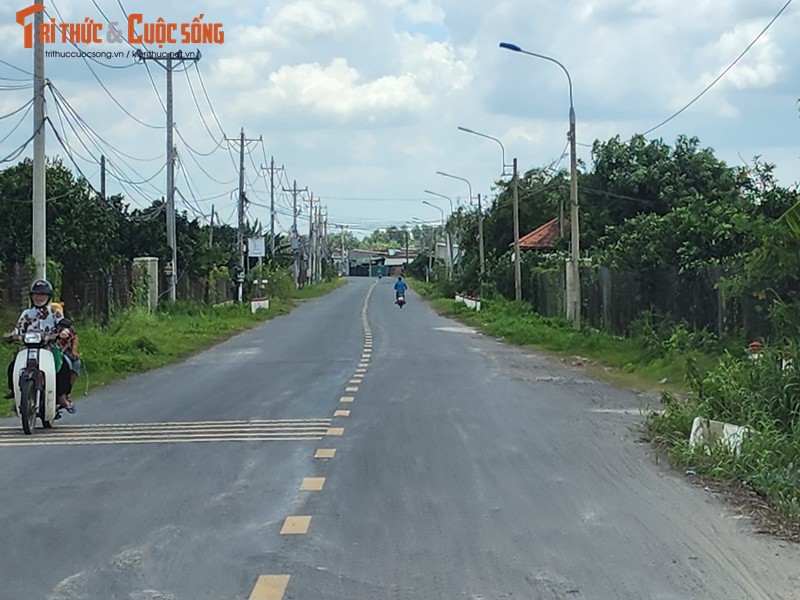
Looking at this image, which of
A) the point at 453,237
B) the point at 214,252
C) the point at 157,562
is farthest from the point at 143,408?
the point at 453,237

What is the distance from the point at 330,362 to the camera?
22391 millimetres

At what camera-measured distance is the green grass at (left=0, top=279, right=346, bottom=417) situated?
20.4 m

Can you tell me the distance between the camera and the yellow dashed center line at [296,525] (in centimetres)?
743

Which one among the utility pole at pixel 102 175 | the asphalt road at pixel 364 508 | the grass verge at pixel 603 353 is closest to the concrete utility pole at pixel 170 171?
the utility pole at pixel 102 175

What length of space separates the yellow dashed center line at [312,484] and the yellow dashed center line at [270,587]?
8.17 ft

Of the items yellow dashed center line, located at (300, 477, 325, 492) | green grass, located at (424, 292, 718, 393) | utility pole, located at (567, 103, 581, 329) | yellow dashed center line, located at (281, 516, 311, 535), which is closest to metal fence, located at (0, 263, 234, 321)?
green grass, located at (424, 292, 718, 393)

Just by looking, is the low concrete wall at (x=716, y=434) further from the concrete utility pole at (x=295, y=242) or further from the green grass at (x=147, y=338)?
the concrete utility pole at (x=295, y=242)

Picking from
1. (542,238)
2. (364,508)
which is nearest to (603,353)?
(364,508)

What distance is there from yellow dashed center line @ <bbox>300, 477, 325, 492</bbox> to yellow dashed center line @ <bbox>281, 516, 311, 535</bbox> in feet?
3.27

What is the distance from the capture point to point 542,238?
64188 millimetres

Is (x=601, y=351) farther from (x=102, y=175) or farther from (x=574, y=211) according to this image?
(x=102, y=175)

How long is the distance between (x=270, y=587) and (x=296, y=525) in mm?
1470

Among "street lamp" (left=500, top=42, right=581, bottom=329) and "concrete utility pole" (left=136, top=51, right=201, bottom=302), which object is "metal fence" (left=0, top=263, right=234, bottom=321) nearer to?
"concrete utility pole" (left=136, top=51, right=201, bottom=302)

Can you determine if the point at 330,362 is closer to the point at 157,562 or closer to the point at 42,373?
the point at 42,373
